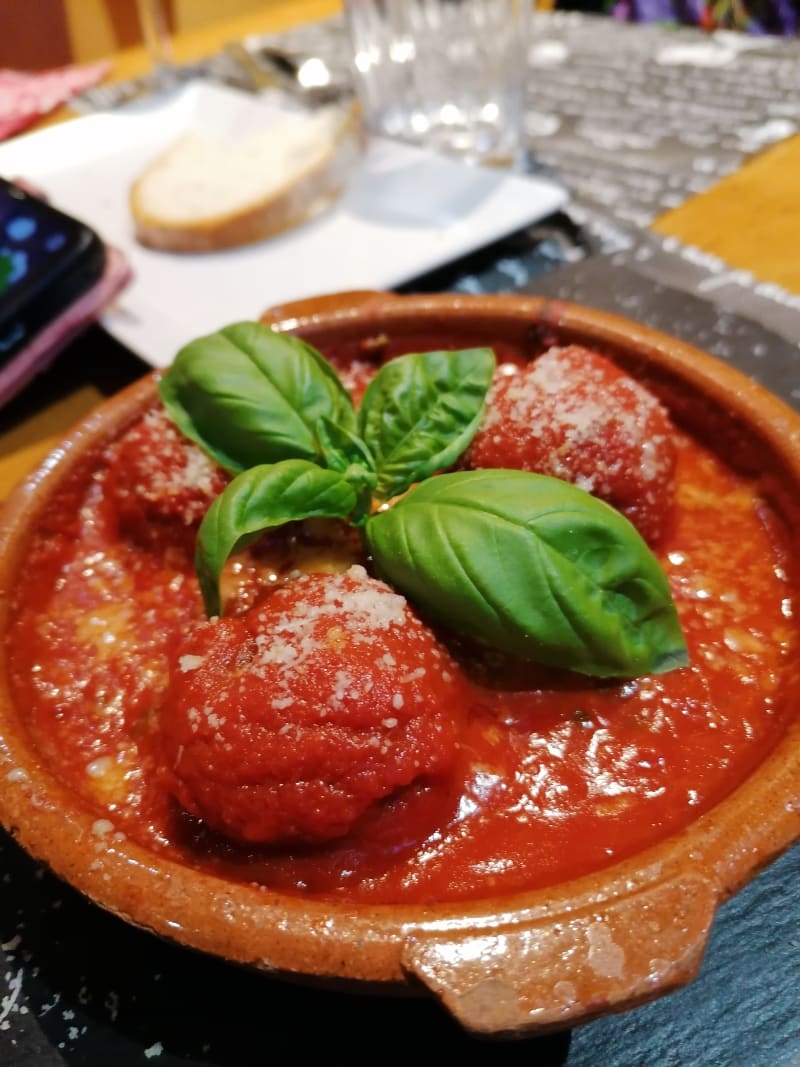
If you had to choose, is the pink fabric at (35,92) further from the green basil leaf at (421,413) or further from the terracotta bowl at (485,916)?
the terracotta bowl at (485,916)

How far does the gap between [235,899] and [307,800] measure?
100mm

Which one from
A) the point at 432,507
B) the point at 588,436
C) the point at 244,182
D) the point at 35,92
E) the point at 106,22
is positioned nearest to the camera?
the point at 432,507

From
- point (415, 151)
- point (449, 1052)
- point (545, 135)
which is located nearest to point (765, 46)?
point (545, 135)

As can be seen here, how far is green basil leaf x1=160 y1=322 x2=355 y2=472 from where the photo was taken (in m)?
1.09

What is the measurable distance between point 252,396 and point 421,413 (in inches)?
8.1

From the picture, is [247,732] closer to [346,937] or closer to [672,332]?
[346,937]

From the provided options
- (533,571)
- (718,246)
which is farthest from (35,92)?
(533,571)

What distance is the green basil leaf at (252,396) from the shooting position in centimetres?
109

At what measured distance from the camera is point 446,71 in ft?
9.11

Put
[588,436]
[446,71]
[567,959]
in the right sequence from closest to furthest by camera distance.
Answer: [567,959] < [588,436] < [446,71]

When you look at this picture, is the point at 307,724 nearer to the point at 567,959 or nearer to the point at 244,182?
the point at 567,959

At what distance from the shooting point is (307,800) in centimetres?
81

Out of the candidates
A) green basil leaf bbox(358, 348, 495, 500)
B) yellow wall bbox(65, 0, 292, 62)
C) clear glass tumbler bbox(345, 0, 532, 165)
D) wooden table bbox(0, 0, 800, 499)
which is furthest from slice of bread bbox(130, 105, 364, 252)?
yellow wall bbox(65, 0, 292, 62)

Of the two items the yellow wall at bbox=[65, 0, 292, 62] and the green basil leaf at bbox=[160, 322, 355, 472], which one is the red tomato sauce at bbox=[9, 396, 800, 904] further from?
the yellow wall at bbox=[65, 0, 292, 62]
